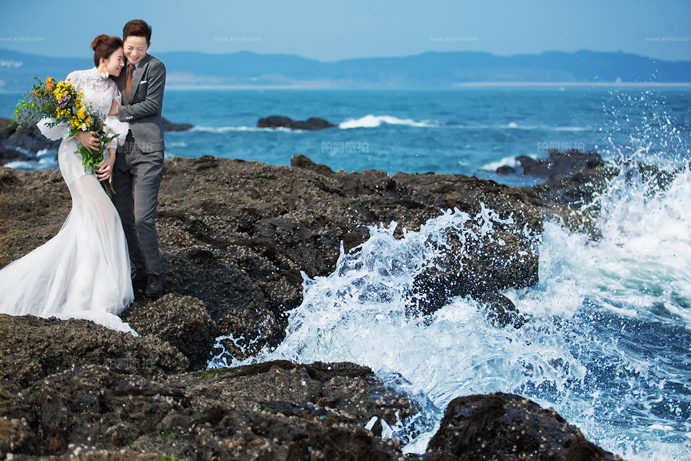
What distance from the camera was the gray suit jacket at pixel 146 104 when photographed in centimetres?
439

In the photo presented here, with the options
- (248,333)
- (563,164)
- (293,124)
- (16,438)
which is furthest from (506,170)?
(293,124)

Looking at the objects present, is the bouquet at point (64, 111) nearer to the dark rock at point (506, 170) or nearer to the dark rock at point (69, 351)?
the dark rock at point (69, 351)

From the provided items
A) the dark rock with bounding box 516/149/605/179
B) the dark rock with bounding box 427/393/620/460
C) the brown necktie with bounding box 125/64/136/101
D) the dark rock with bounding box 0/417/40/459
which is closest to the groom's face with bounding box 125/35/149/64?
the brown necktie with bounding box 125/64/136/101

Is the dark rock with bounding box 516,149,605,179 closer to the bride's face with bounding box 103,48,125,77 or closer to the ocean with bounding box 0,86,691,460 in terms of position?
the ocean with bounding box 0,86,691,460

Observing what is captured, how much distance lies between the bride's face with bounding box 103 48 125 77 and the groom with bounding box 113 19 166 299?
0.06 m

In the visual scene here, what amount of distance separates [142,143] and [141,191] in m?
0.43

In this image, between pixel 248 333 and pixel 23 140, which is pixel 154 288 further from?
pixel 23 140

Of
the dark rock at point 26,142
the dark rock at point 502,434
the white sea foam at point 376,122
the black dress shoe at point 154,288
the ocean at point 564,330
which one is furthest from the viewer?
the white sea foam at point 376,122

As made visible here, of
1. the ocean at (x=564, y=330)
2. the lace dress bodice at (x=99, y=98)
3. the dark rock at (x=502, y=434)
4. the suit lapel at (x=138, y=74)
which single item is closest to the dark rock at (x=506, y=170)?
the ocean at (x=564, y=330)

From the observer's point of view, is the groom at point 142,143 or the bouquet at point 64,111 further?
the groom at point 142,143

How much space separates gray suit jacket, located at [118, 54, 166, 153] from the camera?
14.4 ft

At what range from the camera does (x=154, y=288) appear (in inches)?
184

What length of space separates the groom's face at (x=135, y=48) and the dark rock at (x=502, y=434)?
3796 mm

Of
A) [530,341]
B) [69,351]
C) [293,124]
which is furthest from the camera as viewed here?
[293,124]
